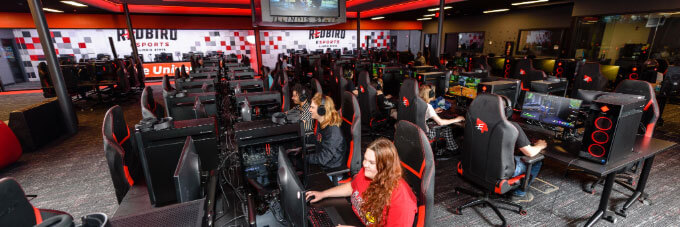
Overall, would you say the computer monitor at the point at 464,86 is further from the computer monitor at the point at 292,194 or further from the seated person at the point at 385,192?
the computer monitor at the point at 292,194

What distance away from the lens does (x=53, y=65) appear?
194 inches

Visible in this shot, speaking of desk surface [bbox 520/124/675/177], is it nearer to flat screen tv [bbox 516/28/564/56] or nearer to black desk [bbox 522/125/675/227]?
black desk [bbox 522/125/675/227]

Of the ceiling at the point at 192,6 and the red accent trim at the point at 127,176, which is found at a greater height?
the ceiling at the point at 192,6

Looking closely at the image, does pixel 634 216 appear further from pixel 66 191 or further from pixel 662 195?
pixel 66 191

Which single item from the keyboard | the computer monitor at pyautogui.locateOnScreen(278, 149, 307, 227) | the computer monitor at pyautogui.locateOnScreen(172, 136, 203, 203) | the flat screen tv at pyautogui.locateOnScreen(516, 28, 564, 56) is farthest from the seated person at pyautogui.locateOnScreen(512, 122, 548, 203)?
the flat screen tv at pyautogui.locateOnScreen(516, 28, 564, 56)

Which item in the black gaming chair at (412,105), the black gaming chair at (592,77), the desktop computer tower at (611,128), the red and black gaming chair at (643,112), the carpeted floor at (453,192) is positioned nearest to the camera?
the desktop computer tower at (611,128)

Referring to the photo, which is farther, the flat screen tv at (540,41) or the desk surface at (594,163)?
the flat screen tv at (540,41)

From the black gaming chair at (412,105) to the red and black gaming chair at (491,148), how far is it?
30.6 inches

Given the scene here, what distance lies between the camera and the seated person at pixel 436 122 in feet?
11.5

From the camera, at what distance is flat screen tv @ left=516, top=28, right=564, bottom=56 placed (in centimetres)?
985

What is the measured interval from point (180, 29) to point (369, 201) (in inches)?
484

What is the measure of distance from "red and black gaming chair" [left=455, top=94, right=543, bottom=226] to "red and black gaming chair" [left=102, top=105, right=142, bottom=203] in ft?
8.13

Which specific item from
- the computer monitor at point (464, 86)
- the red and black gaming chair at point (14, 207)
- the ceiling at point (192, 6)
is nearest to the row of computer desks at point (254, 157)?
the red and black gaming chair at point (14, 207)

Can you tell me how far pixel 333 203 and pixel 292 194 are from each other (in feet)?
2.46
